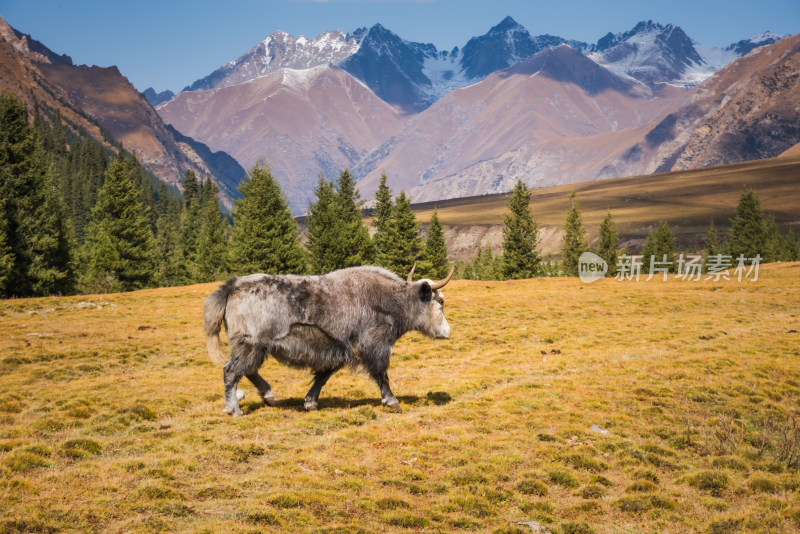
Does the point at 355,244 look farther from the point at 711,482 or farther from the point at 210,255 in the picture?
the point at 711,482

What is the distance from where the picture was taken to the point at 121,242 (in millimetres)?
58781

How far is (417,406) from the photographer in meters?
15.6

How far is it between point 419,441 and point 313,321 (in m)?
3.95

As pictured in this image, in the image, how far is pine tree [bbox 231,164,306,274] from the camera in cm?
5730

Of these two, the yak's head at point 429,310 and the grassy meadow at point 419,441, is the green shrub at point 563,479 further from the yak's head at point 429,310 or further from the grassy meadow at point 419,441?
the yak's head at point 429,310

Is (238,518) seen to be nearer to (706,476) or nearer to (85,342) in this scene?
(706,476)

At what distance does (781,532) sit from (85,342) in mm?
26605

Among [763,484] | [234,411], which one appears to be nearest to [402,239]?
[234,411]

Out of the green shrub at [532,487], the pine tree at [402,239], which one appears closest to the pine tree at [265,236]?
Answer: the pine tree at [402,239]

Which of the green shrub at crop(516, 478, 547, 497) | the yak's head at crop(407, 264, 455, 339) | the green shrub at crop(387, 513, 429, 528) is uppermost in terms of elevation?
the yak's head at crop(407, 264, 455, 339)

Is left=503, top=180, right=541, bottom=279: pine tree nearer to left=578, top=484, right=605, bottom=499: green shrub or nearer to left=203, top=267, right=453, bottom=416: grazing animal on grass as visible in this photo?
left=203, top=267, right=453, bottom=416: grazing animal on grass

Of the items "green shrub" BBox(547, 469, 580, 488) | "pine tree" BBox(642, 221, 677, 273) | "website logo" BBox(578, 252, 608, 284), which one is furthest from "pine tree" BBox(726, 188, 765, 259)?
"green shrub" BBox(547, 469, 580, 488)

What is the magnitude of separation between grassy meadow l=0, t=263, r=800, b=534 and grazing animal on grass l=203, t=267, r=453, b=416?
140 cm

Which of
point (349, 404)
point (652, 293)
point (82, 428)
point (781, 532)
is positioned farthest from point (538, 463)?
point (652, 293)
